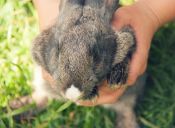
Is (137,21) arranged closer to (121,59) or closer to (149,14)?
(149,14)

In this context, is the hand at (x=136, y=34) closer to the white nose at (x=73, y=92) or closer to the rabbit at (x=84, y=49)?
the rabbit at (x=84, y=49)

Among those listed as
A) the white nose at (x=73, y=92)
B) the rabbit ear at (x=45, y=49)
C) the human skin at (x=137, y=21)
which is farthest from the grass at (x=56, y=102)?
the white nose at (x=73, y=92)

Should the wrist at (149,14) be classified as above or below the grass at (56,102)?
above

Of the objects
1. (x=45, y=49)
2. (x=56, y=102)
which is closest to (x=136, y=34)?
(x=45, y=49)

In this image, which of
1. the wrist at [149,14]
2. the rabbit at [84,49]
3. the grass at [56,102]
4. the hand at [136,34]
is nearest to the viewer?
the rabbit at [84,49]

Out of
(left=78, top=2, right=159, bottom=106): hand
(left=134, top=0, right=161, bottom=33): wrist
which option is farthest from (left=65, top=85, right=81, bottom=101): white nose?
(left=134, top=0, right=161, bottom=33): wrist

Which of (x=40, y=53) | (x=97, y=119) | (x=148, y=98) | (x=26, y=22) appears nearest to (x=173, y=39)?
(x=148, y=98)

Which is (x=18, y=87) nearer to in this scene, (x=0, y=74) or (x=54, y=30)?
(x=0, y=74)
